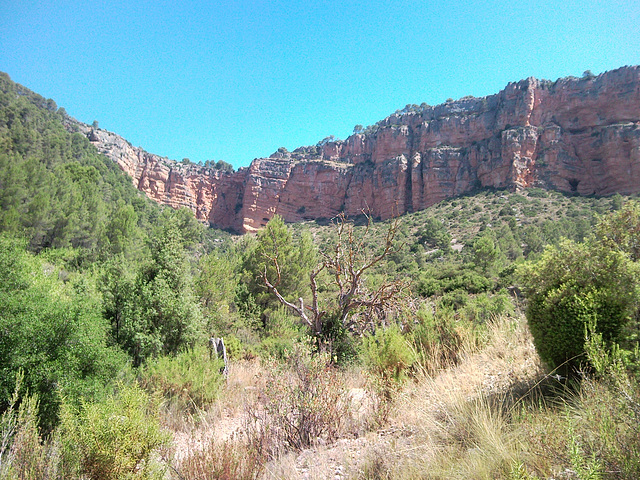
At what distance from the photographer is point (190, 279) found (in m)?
8.76

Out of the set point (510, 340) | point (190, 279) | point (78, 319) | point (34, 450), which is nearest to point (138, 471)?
point (34, 450)

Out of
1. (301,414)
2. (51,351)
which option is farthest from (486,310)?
(51,351)

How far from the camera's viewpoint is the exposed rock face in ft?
147

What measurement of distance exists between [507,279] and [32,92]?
2889 inches

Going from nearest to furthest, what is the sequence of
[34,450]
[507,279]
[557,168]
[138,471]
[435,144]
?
[138,471] → [34,450] → [507,279] → [557,168] → [435,144]

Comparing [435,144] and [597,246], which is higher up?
[435,144]

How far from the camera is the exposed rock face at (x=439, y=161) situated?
4491 centimetres

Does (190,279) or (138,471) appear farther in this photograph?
(190,279)

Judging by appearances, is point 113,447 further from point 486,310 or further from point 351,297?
point 486,310

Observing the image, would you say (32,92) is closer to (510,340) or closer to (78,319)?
(78,319)

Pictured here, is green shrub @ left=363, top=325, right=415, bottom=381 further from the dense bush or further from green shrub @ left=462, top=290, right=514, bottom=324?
the dense bush

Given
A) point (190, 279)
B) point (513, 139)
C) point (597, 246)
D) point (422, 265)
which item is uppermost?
point (513, 139)

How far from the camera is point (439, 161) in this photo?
54.1 m

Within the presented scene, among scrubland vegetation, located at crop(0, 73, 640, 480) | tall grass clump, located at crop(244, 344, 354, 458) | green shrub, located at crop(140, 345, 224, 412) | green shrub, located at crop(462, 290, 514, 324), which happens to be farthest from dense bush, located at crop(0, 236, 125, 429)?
green shrub, located at crop(462, 290, 514, 324)
